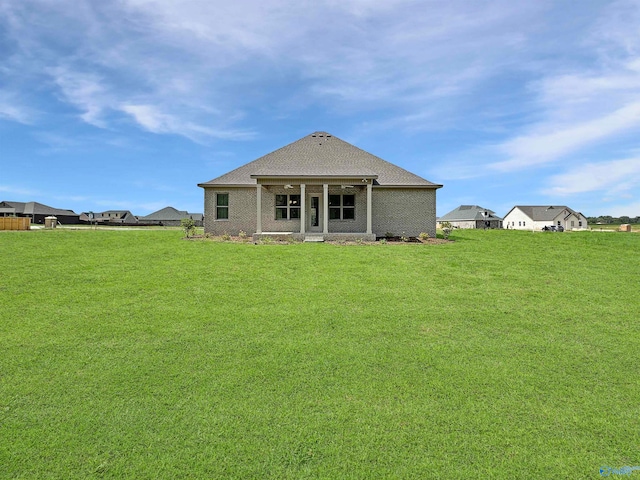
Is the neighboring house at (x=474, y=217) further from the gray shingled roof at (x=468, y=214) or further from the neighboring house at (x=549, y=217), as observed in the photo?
the neighboring house at (x=549, y=217)

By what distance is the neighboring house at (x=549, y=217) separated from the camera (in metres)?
63.2

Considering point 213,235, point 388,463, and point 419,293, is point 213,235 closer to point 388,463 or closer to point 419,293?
point 419,293

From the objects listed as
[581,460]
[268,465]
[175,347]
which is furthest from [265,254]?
[581,460]

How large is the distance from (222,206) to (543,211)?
212ft

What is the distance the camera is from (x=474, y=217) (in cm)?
6575

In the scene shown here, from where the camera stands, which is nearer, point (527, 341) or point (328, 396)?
point (328, 396)

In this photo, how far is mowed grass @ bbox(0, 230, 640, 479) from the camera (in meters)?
3.69

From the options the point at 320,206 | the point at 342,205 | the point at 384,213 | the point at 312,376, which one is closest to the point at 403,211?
the point at 384,213

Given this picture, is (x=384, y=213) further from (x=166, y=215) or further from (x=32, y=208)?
(x=166, y=215)

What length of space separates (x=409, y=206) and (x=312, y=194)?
5988 mm

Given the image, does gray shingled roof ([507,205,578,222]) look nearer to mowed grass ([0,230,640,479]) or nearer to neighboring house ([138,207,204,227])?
mowed grass ([0,230,640,479])

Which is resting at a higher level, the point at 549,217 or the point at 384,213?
the point at 549,217

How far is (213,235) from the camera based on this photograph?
20984mm

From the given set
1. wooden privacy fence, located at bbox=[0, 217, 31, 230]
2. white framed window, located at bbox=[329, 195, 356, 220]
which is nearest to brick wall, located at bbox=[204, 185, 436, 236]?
white framed window, located at bbox=[329, 195, 356, 220]
